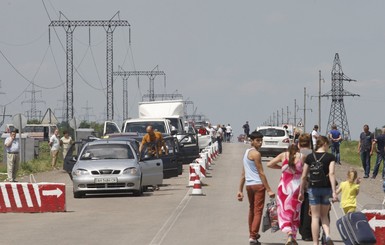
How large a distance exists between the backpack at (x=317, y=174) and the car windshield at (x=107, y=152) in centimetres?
1414

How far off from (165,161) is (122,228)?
15098mm

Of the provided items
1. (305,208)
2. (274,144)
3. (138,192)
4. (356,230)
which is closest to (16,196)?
(138,192)

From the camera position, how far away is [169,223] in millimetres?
20344

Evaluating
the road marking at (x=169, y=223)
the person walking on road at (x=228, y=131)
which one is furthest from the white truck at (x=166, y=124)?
the person walking on road at (x=228, y=131)

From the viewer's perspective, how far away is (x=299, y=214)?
52.6ft

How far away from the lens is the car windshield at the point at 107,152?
29094mm

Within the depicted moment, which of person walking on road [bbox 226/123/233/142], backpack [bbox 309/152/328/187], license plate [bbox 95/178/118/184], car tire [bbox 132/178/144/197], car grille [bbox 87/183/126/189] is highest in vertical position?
backpack [bbox 309/152/328/187]

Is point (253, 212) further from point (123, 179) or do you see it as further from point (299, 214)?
point (123, 179)

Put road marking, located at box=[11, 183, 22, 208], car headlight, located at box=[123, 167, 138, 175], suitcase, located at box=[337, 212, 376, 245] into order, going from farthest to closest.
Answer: car headlight, located at box=[123, 167, 138, 175], road marking, located at box=[11, 183, 22, 208], suitcase, located at box=[337, 212, 376, 245]

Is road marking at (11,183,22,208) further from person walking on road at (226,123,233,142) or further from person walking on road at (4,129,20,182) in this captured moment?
person walking on road at (226,123,233,142)

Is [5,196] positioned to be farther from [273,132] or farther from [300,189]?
[273,132]

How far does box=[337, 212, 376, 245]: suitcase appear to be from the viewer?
11234 millimetres

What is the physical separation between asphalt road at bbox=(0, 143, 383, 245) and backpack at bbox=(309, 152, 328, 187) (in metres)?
2.04

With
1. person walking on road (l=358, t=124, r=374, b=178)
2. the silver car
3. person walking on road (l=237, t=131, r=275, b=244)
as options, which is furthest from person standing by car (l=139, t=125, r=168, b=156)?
person walking on road (l=237, t=131, r=275, b=244)
